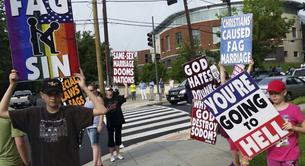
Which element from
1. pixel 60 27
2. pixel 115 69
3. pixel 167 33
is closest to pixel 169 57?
pixel 167 33

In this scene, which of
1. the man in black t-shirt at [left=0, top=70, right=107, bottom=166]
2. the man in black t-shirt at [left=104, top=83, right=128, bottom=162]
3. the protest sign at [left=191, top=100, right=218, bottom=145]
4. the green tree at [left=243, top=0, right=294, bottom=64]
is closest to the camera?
the man in black t-shirt at [left=0, top=70, right=107, bottom=166]

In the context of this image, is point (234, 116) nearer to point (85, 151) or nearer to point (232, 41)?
point (232, 41)

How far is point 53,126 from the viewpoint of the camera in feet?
14.6

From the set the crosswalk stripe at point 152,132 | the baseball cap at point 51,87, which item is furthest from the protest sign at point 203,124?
the baseball cap at point 51,87

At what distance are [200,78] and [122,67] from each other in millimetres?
4884

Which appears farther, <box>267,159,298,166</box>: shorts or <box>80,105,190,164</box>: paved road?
<box>80,105,190,164</box>: paved road

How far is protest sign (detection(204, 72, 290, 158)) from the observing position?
564 centimetres

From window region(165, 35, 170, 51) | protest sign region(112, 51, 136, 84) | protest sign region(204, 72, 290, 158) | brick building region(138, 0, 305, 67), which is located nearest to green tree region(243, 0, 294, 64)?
brick building region(138, 0, 305, 67)

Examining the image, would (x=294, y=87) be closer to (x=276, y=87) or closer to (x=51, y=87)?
(x=276, y=87)

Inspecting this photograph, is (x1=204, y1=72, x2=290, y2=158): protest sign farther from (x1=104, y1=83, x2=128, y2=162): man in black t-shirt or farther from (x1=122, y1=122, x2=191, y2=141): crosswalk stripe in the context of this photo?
(x1=122, y1=122, x2=191, y2=141): crosswalk stripe

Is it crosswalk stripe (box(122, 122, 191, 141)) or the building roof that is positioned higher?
the building roof

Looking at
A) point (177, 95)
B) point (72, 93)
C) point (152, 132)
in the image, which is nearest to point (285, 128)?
point (72, 93)

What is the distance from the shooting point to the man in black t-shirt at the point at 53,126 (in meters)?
4.44

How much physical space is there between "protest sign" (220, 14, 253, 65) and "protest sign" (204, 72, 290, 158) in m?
3.48
